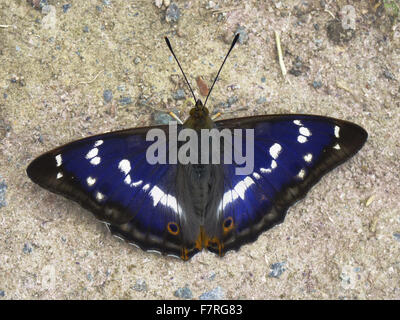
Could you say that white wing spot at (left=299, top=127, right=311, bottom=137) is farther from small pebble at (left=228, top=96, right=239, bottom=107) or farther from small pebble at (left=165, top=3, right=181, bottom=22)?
small pebble at (left=165, top=3, right=181, bottom=22)

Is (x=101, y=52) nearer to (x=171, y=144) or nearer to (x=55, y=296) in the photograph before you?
(x=171, y=144)

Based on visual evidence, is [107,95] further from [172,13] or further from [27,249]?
[27,249]

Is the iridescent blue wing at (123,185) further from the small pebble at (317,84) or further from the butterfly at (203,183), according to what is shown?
the small pebble at (317,84)

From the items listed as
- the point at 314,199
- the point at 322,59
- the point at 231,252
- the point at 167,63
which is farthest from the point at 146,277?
the point at 322,59

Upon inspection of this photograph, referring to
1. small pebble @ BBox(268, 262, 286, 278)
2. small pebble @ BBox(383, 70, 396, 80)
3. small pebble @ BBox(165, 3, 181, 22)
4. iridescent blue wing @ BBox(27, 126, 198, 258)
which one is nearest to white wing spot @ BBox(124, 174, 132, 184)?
iridescent blue wing @ BBox(27, 126, 198, 258)

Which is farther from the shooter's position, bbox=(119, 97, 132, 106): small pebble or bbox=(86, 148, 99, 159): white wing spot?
bbox=(119, 97, 132, 106): small pebble

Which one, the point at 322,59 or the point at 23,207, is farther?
the point at 322,59
